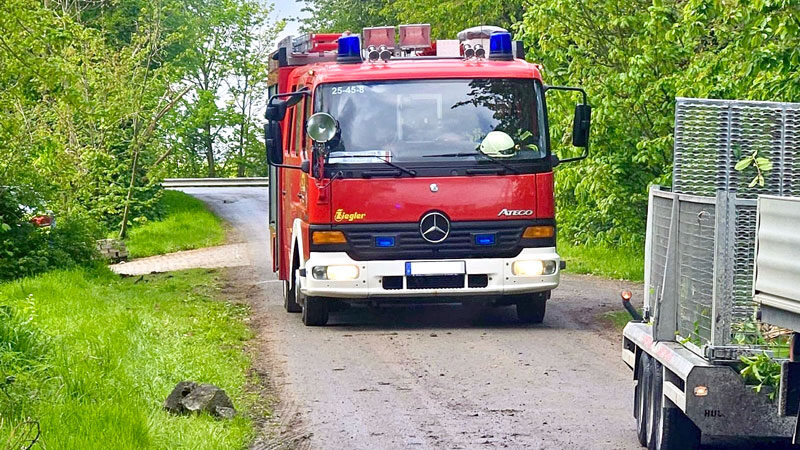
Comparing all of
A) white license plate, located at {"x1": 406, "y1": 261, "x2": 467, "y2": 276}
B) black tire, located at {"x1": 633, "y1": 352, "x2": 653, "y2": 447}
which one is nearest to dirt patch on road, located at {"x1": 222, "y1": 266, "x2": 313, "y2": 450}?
white license plate, located at {"x1": 406, "y1": 261, "x2": 467, "y2": 276}

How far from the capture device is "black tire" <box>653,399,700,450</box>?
819cm

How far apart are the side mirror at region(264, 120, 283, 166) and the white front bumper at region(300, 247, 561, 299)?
121 cm

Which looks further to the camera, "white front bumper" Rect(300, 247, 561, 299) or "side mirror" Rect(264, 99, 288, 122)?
"side mirror" Rect(264, 99, 288, 122)

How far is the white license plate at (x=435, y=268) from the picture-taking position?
14562mm

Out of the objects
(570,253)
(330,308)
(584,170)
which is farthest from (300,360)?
(570,253)

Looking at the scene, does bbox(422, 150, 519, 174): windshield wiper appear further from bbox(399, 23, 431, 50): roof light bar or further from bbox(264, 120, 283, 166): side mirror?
bbox(399, 23, 431, 50): roof light bar

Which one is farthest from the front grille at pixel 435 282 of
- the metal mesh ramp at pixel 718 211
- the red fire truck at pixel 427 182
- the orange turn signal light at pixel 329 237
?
the metal mesh ramp at pixel 718 211

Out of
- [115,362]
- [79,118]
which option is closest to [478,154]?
[115,362]

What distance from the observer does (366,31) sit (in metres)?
16.2

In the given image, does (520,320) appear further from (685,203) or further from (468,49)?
(685,203)

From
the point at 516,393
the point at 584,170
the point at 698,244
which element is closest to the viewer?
the point at 698,244

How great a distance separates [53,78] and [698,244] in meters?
10.9

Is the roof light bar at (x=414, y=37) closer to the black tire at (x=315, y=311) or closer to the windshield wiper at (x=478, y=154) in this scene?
the windshield wiper at (x=478, y=154)

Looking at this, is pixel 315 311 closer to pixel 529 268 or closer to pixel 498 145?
pixel 529 268
